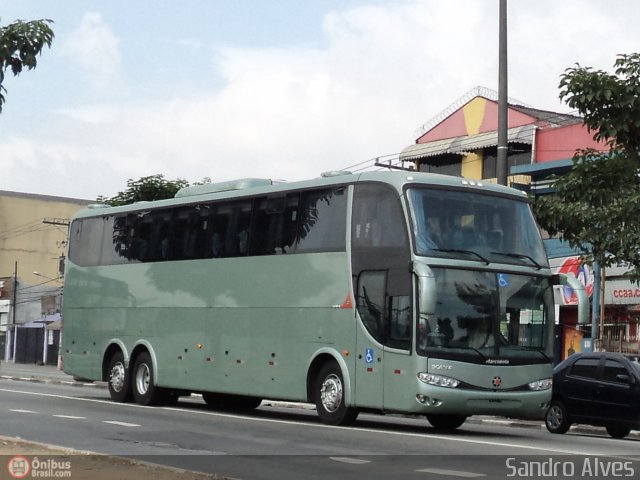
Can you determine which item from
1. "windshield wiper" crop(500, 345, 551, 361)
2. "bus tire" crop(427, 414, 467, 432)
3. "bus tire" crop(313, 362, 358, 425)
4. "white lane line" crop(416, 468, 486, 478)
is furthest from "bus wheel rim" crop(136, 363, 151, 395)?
"white lane line" crop(416, 468, 486, 478)

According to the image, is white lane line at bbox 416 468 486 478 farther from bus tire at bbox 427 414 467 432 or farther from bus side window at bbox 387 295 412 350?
bus tire at bbox 427 414 467 432

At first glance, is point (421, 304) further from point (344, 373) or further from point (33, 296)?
point (33, 296)

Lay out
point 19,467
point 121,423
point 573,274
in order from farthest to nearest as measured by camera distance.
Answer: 1. point 573,274
2. point 121,423
3. point 19,467

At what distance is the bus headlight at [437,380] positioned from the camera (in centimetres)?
1870

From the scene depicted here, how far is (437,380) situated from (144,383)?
8.87m

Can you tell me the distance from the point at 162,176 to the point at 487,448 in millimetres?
40696

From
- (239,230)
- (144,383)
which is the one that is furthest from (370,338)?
(144,383)

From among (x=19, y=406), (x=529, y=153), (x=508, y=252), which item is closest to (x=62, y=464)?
(x=508, y=252)

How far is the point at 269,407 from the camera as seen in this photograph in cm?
2877

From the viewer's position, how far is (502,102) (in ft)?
76.0

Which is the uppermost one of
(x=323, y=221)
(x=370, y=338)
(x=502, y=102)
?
(x=502, y=102)

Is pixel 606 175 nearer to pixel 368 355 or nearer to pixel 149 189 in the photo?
pixel 368 355

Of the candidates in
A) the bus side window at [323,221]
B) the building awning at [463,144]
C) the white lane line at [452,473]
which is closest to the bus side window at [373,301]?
the bus side window at [323,221]

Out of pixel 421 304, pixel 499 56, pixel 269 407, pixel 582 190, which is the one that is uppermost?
pixel 499 56
